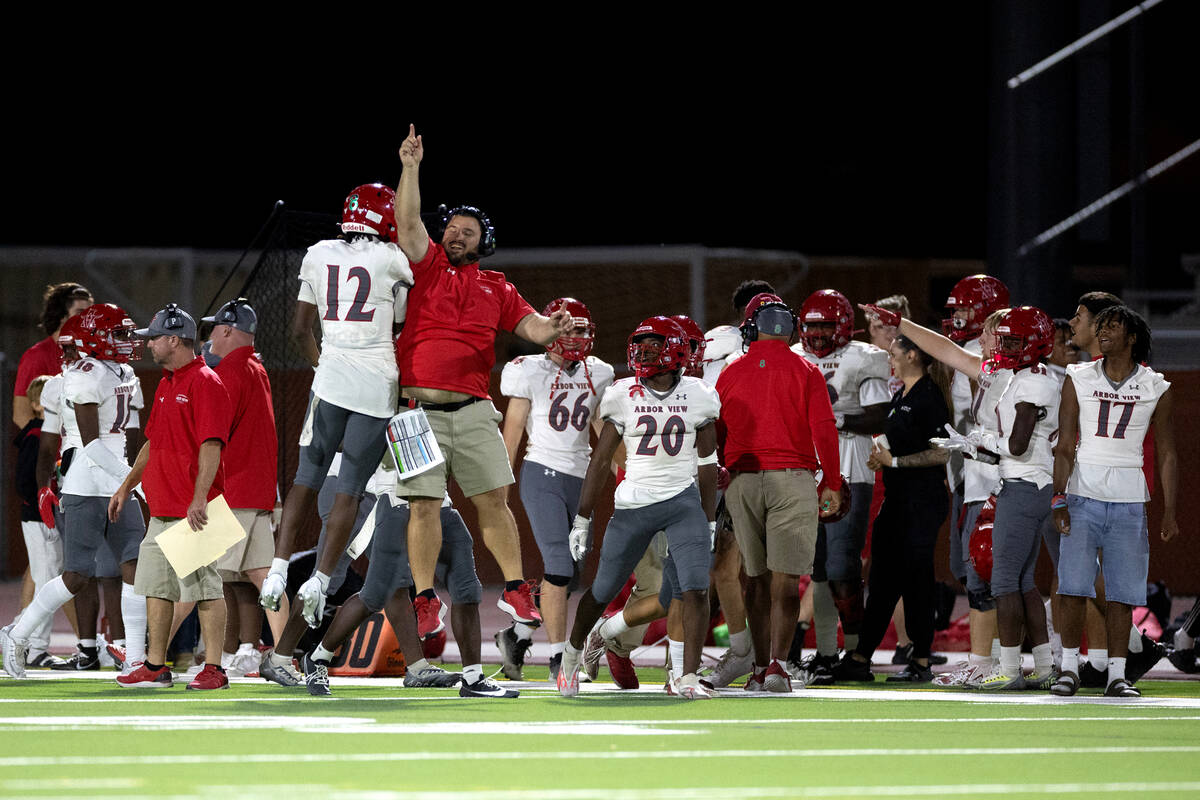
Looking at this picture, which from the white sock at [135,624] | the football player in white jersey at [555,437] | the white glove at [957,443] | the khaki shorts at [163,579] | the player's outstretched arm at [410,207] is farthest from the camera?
the football player in white jersey at [555,437]

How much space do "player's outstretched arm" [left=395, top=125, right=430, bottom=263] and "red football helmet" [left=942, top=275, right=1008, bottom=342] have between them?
3662 mm

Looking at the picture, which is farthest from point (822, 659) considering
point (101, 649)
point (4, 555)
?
point (4, 555)

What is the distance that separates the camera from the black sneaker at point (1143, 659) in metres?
10.7

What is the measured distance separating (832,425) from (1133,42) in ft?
31.3

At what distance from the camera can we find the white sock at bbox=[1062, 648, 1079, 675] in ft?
33.2

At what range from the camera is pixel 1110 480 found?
1024 centimetres

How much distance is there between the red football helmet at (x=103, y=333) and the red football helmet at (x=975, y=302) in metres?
5.20

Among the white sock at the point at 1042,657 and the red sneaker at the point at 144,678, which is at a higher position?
the white sock at the point at 1042,657

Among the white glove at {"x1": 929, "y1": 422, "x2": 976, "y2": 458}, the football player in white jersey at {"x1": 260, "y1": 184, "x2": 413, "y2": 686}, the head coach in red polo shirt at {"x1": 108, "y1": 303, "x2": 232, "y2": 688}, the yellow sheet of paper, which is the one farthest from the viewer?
the white glove at {"x1": 929, "y1": 422, "x2": 976, "y2": 458}

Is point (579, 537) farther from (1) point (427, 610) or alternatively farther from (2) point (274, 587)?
(2) point (274, 587)

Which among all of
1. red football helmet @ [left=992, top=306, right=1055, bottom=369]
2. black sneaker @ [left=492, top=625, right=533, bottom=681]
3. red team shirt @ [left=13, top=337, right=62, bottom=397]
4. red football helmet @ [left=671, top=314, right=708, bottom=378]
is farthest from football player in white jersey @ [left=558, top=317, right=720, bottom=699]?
red team shirt @ [left=13, top=337, right=62, bottom=397]

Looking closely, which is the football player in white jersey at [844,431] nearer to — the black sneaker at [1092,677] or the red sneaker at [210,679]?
the black sneaker at [1092,677]

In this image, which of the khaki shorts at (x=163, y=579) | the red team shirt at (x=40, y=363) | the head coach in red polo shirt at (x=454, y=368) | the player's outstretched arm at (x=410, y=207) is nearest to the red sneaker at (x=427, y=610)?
the head coach in red polo shirt at (x=454, y=368)

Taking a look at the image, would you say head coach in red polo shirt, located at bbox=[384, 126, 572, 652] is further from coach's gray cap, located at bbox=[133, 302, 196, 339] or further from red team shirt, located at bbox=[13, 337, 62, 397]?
red team shirt, located at bbox=[13, 337, 62, 397]
